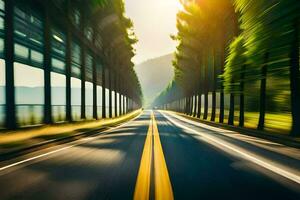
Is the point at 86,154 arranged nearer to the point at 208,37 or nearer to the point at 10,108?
the point at 10,108

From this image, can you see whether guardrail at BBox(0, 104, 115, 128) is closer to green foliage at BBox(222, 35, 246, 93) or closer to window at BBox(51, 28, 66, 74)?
window at BBox(51, 28, 66, 74)

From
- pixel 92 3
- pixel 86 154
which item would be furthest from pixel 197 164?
pixel 92 3

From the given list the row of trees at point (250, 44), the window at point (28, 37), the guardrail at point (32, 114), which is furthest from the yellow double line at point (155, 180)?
the window at point (28, 37)

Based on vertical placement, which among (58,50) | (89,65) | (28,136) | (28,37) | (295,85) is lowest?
(28,136)

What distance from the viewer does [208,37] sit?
156 ft

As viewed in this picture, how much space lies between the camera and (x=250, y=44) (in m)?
20.8

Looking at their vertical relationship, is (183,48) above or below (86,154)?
above

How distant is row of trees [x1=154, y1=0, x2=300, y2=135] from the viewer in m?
17.6

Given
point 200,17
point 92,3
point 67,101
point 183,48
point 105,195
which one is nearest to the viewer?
point 105,195

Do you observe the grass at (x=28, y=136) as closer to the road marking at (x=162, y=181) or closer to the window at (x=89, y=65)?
the road marking at (x=162, y=181)

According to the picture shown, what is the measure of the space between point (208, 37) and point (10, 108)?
35400 millimetres

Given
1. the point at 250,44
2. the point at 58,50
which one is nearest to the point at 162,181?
the point at 250,44

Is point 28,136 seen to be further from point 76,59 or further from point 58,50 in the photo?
point 76,59

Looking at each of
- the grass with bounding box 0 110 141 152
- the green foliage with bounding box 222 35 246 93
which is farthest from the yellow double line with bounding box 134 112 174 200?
the green foliage with bounding box 222 35 246 93
